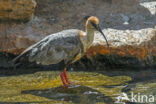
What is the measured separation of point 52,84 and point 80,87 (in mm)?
767

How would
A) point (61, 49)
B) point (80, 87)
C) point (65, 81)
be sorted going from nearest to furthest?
point (80, 87)
point (61, 49)
point (65, 81)

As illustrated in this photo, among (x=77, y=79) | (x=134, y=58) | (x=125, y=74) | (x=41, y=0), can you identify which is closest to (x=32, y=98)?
(x=77, y=79)

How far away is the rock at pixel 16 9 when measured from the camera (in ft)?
30.3

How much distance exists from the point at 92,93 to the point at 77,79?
135 centimetres

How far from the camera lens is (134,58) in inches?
344

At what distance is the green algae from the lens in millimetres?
6512

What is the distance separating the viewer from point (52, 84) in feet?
25.0

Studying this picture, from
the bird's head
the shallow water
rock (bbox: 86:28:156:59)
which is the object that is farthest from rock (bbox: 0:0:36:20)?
the bird's head

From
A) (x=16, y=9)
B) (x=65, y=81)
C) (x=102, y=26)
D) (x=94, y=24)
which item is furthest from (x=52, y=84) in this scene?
(x=102, y=26)

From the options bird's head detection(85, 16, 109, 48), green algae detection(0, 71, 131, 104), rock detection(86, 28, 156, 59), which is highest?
bird's head detection(85, 16, 109, 48)

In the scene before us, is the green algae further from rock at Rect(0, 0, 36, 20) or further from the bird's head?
rock at Rect(0, 0, 36, 20)

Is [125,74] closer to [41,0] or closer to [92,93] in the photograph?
[92,93]

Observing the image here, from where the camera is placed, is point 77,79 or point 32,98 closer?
point 32,98

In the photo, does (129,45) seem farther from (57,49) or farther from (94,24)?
(57,49)
